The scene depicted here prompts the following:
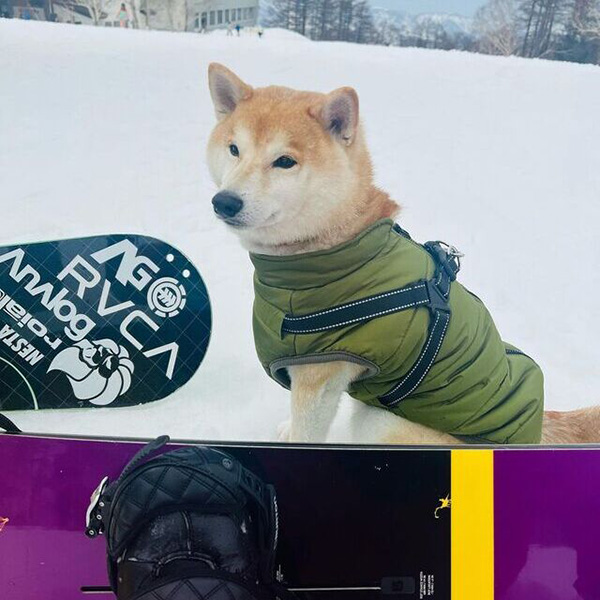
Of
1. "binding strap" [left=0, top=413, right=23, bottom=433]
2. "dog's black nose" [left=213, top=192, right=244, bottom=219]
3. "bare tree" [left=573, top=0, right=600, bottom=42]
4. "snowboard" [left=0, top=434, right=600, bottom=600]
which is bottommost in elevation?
"snowboard" [left=0, top=434, right=600, bottom=600]

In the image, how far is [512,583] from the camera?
1539 mm

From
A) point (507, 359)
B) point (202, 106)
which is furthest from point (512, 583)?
point (202, 106)

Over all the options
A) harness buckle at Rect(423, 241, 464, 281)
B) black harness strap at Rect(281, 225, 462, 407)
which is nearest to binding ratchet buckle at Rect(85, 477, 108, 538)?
black harness strap at Rect(281, 225, 462, 407)

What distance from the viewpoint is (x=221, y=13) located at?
4.53ft

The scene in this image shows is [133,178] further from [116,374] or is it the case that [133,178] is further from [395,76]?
[395,76]

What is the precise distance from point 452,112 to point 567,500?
3.26ft

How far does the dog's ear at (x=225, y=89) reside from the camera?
133 cm

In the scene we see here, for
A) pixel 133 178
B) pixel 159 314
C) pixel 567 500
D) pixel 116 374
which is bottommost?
pixel 567 500

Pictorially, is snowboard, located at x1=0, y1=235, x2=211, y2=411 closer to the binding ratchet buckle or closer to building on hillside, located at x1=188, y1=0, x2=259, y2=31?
the binding ratchet buckle

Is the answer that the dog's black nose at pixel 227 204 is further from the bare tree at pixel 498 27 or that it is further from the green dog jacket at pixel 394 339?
the bare tree at pixel 498 27

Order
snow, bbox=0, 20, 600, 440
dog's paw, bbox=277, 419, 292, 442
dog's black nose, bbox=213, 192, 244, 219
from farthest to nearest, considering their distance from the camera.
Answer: dog's paw, bbox=277, 419, 292, 442
snow, bbox=0, 20, 600, 440
dog's black nose, bbox=213, 192, 244, 219

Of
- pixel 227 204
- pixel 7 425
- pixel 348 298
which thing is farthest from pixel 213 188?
pixel 7 425

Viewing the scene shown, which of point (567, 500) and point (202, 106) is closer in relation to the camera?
point (202, 106)

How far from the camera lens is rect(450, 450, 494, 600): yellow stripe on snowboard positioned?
1.51m
